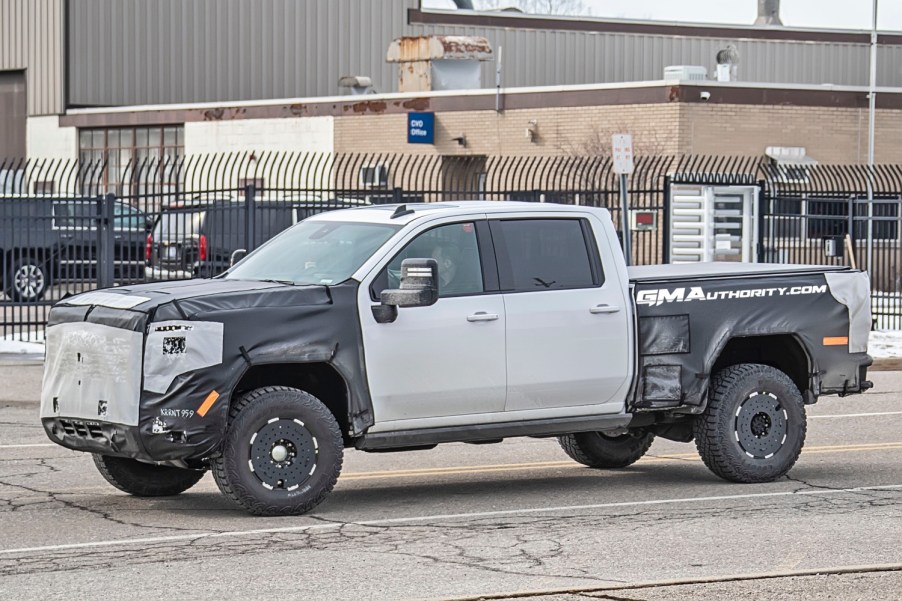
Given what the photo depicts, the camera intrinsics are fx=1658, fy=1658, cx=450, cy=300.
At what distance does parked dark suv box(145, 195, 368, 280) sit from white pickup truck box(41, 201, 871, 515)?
12.0m

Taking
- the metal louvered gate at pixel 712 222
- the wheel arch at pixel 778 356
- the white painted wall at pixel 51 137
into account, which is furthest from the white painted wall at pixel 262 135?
the wheel arch at pixel 778 356

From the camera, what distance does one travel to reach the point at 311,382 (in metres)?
10.2

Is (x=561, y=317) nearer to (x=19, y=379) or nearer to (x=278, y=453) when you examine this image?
(x=278, y=453)

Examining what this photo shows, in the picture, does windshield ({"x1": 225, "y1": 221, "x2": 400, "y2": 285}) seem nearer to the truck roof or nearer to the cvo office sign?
the truck roof

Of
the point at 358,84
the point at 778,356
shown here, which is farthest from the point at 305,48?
the point at 778,356

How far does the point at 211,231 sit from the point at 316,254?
13.8 meters

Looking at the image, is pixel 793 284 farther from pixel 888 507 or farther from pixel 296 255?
pixel 296 255

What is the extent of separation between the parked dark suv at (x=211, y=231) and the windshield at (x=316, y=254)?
11.6 meters

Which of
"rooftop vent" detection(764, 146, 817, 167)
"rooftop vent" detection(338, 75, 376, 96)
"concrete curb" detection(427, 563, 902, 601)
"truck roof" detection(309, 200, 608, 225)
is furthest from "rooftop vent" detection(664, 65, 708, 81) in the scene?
"concrete curb" detection(427, 563, 902, 601)

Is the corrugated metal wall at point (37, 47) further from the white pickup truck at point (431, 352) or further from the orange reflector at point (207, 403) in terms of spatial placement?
the orange reflector at point (207, 403)

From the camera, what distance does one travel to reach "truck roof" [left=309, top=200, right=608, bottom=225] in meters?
10.5

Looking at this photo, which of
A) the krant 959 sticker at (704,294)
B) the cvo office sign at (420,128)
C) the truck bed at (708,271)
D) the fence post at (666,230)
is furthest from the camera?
the cvo office sign at (420,128)

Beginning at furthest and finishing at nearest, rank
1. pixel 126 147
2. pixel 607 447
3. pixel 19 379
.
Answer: pixel 126 147 < pixel 19 379 < pixel 607 447

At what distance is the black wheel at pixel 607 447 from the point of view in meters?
12.1
